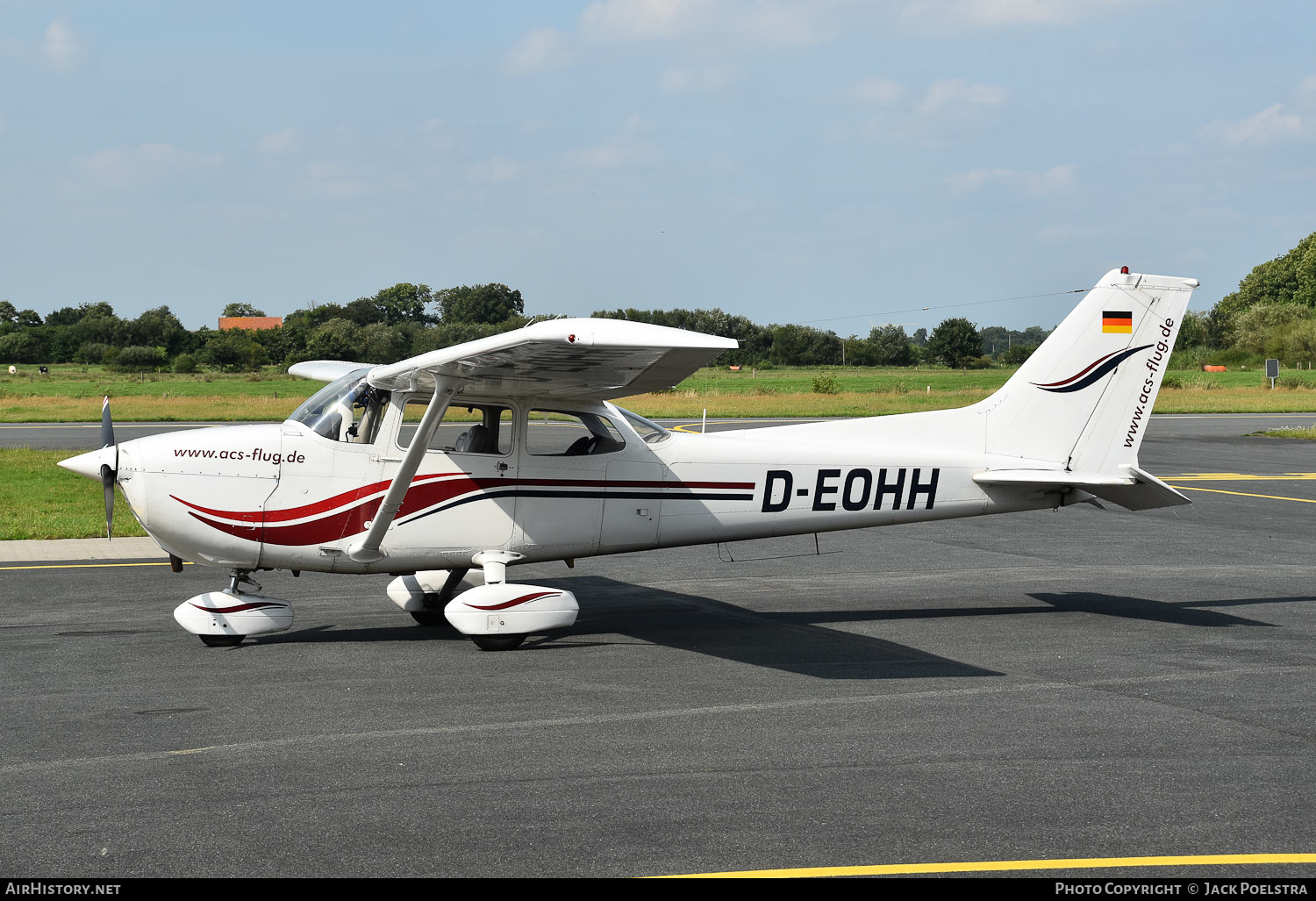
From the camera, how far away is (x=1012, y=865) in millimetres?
4402

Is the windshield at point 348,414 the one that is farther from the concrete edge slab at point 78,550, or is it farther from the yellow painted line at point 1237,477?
the yellow painted line at point 1237,477

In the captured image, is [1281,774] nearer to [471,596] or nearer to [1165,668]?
[1165,668]

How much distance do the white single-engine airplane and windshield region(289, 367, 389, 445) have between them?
0.02 meters

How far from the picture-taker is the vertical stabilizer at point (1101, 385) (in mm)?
9953

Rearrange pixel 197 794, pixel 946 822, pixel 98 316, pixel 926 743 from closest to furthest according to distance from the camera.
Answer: pixel 946 822 → pixel 197 794 → pixel 926 743 → pixel 98 316

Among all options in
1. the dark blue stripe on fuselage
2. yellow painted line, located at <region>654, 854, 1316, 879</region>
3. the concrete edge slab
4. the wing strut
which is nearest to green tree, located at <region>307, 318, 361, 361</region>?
the concrete edge slab

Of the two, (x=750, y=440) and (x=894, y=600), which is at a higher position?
(x=750, y=440)

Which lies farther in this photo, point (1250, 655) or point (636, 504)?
point (636, 504)

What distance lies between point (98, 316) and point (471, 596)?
106 metres

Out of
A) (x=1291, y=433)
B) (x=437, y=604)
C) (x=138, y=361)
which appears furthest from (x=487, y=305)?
(x=437, y=604)

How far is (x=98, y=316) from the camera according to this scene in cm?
10156

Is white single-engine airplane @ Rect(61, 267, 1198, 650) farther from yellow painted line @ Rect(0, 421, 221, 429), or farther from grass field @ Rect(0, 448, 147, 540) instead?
yellow painted line @ Rect(0, 421, 221, 429)

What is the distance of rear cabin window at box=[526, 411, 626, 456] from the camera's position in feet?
29.4
